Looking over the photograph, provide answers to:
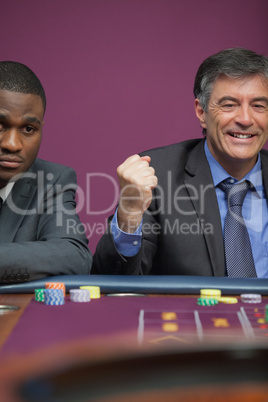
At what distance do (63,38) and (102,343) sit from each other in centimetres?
306

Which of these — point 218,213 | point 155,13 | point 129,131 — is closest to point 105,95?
point 129,131

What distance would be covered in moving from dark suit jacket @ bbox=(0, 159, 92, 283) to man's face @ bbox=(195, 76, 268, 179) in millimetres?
658

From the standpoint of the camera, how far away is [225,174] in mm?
2363

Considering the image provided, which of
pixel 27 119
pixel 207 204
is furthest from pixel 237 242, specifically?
pixel 27 119

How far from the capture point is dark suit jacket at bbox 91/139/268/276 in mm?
2184

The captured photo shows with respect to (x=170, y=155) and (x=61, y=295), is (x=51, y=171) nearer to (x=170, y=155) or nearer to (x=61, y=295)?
(x=170, y=155)

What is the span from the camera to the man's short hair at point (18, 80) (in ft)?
6.84

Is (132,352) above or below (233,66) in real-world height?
below

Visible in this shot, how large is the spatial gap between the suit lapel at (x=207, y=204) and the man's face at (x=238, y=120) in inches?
3.9

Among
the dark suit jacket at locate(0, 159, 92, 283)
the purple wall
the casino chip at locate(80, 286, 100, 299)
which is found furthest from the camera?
the purple wall

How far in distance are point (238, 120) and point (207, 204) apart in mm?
388

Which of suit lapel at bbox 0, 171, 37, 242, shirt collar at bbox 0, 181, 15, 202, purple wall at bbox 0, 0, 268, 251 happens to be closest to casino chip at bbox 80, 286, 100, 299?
suit lapel at bbox 0, 171, 37, 242

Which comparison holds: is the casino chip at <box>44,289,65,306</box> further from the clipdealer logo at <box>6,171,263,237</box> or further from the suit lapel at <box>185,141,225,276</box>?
the suit lapel at <box>185,141,225,276</box>

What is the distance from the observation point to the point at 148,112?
3.60 meters
